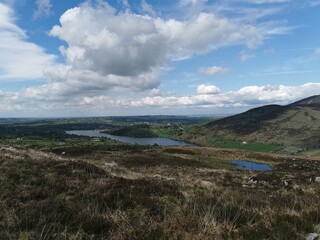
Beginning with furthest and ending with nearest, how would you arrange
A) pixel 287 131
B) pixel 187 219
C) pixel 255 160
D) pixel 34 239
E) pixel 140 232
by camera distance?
pixel 287 131, pixel 255 160, pixel 187 219, pixel 140 232, pixel 34 239

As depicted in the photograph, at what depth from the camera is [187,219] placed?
6.55 metres

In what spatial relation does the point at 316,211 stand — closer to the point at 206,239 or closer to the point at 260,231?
the point at 260,231

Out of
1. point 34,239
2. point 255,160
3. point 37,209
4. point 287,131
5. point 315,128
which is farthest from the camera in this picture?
point 287,131

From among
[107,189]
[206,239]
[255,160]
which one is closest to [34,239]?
[206,239]

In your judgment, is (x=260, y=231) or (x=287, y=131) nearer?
(x=260, y=231)

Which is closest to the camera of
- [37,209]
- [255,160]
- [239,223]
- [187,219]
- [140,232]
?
[140,232]

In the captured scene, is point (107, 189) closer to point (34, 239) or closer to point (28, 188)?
point (28, 188)

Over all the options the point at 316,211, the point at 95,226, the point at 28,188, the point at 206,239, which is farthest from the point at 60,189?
the point at 316,211

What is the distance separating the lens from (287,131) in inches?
7815

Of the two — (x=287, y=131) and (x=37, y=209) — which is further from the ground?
(x=37, y=209)

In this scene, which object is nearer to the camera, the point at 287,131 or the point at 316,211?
the point at 316,211

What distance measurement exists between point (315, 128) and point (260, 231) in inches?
7720

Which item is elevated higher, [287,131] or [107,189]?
[107,189]

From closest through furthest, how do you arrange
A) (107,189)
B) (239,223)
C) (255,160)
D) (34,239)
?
(34,239), (239,223), (107,189), (255,160)
